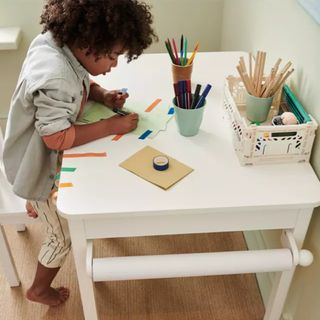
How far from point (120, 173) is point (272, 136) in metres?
0.34

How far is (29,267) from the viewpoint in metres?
1.56

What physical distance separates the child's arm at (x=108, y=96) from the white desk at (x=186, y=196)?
0.46 ft

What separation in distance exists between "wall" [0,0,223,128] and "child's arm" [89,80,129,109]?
0.73m

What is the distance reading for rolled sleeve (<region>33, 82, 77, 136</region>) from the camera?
978mm

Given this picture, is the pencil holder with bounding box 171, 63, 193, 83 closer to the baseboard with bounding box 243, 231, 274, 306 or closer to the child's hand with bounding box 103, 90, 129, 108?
the child's hand with bounding box 103, 90, 129, 108

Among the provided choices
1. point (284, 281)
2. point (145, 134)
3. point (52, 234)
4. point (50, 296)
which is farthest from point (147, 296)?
point (145, 134)

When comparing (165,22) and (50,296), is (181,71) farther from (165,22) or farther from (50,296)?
(50,296)

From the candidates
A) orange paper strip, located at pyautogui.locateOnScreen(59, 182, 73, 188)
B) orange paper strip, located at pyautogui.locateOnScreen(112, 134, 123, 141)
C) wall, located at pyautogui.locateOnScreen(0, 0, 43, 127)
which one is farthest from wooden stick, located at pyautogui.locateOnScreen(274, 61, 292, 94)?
wall, located at pyautogui.locateOnScreen(0, 0, 43, 127)

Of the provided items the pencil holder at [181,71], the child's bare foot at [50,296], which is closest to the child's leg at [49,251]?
the child's bare foot at [50,296]

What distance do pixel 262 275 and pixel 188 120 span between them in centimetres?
68

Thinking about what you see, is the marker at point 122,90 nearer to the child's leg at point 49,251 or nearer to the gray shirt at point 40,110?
the gray shirt at point 40,110

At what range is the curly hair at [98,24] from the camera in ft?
3.19

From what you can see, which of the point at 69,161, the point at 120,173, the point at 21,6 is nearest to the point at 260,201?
the point at 120,173

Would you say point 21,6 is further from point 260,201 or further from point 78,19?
point 260,201
